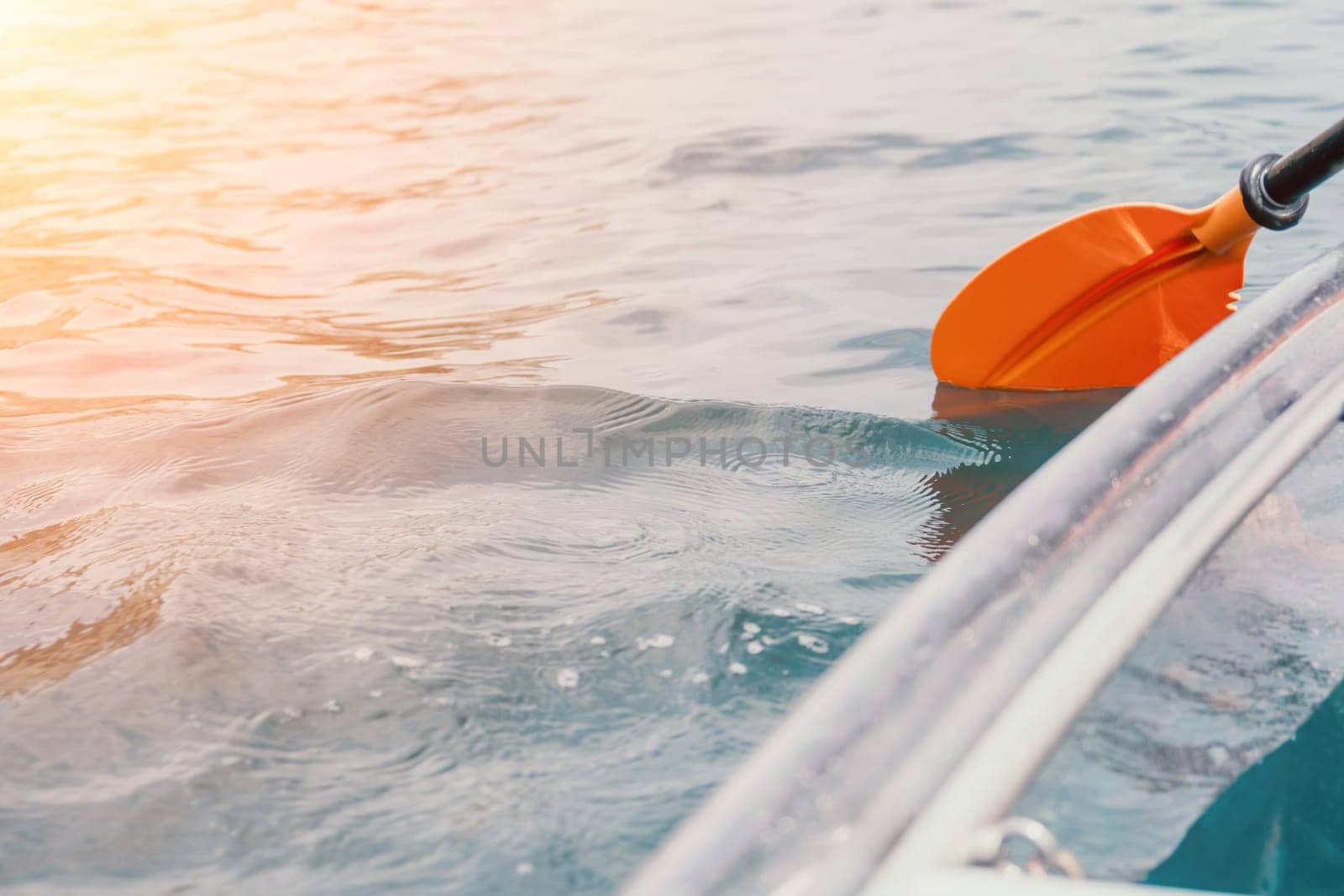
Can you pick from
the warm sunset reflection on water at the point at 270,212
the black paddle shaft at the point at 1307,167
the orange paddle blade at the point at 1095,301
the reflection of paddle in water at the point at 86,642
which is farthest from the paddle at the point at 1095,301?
the reflection of paddle in water at the point at 86,642

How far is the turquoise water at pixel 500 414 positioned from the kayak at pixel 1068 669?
1.70 feet

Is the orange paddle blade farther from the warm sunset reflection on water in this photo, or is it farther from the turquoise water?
the warm sunset reflection on water

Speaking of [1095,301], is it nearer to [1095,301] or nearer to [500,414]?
[1095,301]

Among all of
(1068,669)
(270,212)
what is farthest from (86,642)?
(270,212)

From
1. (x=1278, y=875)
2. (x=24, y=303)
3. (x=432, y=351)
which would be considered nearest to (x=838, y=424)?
(x=432, y=351)

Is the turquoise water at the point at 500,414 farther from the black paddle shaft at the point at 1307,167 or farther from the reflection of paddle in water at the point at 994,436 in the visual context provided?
the black paddle shaft at the point at 1307,167

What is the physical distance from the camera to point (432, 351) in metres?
2.88

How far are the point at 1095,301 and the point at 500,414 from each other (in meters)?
1.29

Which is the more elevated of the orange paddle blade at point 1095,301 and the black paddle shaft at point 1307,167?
the black paddle shaft at point 1307,167

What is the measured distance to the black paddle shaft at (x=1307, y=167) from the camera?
1.86 meters

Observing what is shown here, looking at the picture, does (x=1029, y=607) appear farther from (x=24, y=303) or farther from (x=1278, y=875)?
(x=24, y=303)

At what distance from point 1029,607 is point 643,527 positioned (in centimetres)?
117

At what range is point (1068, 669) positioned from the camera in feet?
2.35

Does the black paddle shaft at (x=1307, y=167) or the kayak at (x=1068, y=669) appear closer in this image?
the kayak at (x=1068, y=669)
